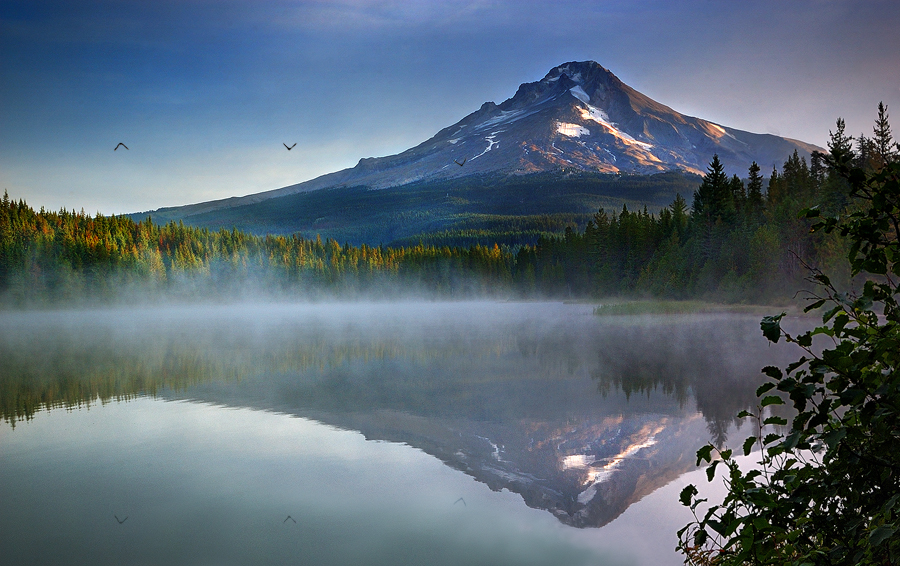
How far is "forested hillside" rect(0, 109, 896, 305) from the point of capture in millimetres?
50750

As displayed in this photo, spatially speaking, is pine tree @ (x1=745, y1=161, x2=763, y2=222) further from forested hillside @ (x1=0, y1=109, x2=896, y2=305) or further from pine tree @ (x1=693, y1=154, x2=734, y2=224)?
pine tree @ (x1=693, y1=154, x2=734, y2=224)

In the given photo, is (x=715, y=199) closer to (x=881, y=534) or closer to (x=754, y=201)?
(x=754, y=201)

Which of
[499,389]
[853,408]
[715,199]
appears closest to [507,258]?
[715,199]

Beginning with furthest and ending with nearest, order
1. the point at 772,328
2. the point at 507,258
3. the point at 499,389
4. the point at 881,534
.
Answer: the point at 507,258 → the point at 499,389 → the point at 772,328 → the point at 881,534

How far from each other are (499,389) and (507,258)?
118m

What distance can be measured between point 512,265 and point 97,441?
118949mm

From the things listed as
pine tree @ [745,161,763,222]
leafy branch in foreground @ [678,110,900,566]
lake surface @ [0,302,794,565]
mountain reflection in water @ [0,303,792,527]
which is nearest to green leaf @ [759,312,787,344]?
leafy branch in foreground @ [678,110,900,566]

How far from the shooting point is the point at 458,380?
2336 centimetres

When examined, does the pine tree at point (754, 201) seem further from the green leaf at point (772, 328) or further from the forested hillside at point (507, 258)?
the green leaf at point (772, 328)

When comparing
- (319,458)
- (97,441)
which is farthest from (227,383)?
(319,458)

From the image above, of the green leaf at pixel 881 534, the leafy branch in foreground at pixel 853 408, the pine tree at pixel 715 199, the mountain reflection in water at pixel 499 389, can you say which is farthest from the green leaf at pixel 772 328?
the pine tree at pixel 715 199

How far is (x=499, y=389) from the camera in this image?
69.8ft

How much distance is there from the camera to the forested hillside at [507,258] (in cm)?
5075

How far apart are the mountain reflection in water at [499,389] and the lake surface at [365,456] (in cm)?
8
